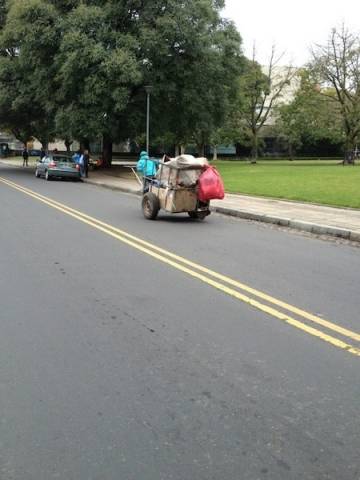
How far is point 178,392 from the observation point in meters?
3.96

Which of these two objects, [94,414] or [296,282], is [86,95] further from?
[94,414]

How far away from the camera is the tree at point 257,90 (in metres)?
54.0

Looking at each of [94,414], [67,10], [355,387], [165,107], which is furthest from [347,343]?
[67,10]

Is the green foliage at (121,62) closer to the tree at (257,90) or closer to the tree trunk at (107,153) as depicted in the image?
the tree trunk at (107,153)

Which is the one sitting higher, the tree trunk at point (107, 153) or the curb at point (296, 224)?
the tree trunk at point (107, 153)

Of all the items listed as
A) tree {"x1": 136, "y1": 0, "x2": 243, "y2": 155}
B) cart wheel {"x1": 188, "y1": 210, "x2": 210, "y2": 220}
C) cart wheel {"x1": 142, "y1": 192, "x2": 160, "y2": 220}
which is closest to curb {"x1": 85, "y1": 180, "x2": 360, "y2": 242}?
cart wheel {"x1": 188, "y1": 210, "x2": 210, "y2": 220}

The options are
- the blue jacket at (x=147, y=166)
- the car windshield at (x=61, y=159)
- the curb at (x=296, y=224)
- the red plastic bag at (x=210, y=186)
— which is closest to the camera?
the curb at (x=296, y=224)

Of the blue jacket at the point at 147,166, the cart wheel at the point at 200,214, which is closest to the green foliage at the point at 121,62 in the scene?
the blue jacket at the point at 147,166

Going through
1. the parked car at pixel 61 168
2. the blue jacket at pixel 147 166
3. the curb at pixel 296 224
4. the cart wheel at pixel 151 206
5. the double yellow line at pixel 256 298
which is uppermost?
the blue jacket at pixel 147 166

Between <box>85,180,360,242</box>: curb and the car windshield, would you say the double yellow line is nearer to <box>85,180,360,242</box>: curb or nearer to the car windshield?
<box>85,180,360,242</box>: curb

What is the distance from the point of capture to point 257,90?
54469mm

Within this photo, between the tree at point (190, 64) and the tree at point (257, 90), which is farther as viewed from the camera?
the tree at point (257, 90)

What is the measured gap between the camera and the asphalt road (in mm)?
3150

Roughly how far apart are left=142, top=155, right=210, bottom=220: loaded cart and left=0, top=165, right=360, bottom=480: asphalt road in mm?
4154
